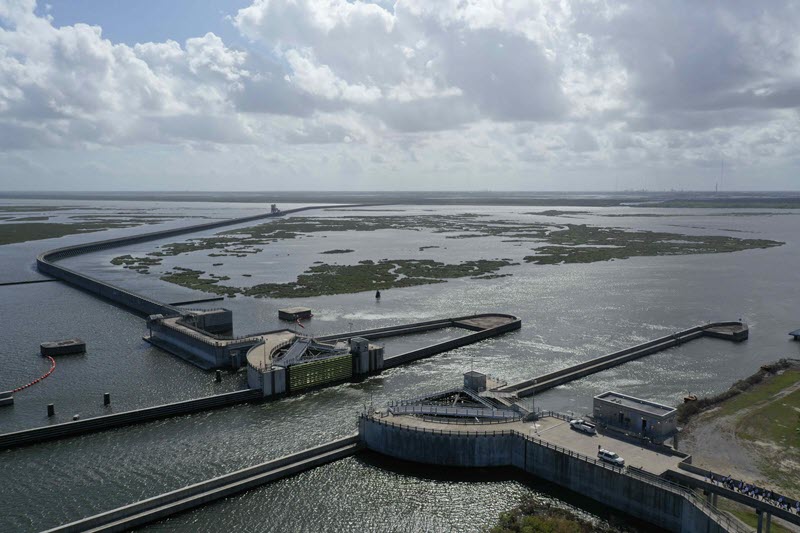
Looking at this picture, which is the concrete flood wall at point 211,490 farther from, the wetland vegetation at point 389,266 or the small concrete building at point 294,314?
the wetland vegetation at point 389,266

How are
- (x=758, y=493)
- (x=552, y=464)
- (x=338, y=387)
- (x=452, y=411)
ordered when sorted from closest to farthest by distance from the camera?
1. (x=758, y=493)
2. (x=552, y=464)
3. (x=452, y=411)
4. (x=338, y=387)

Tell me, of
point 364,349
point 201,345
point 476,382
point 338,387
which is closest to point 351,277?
point 201,345

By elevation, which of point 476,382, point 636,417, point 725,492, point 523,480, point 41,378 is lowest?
point 523,480

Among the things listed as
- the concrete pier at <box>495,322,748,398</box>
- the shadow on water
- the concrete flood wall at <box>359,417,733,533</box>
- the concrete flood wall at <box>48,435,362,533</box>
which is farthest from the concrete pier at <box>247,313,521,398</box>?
the concrete pier at <box>495,322,748,398</box>

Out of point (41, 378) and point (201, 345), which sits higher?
point (201, 345)

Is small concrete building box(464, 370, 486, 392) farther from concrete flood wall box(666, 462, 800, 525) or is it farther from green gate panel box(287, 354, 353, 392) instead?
concrete flood wall box(666, 462, 800, 525)

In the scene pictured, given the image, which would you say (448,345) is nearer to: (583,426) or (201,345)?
(201,345)

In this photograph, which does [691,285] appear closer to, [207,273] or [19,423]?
[207,273]

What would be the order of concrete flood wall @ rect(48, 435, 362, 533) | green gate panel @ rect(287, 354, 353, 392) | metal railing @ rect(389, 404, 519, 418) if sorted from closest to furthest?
concrete flood wall @ rect(48, 435, 362, 533)
metal railing @ rect(389, 404, 519, 418)
green gate panel @ rect(287, 354, 353, 392)
